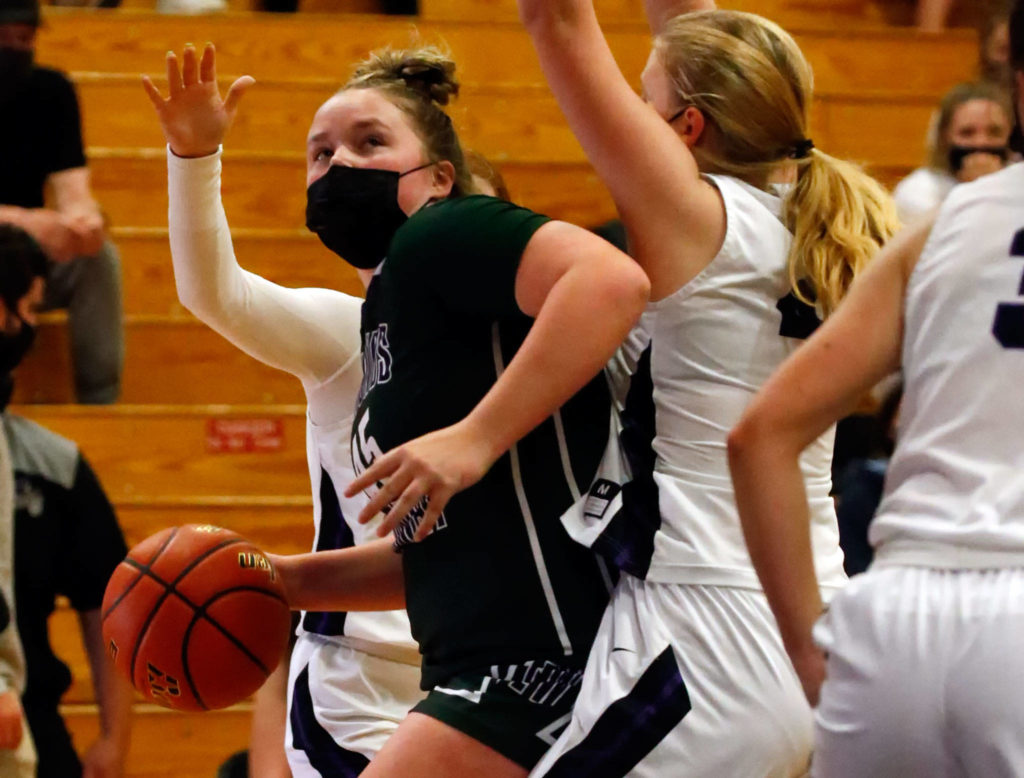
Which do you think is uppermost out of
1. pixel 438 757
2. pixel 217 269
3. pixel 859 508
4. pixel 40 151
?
pixel 217 269

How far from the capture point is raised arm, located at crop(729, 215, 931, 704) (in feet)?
5.06

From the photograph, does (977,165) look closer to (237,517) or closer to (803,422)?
(237,517)

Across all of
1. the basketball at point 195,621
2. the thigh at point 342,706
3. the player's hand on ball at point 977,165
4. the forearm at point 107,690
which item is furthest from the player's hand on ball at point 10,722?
the player's hand on ball at point 977,165

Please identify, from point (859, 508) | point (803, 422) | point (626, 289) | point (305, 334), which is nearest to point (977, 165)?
point (859, 508)

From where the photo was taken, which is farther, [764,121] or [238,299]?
[238,299]

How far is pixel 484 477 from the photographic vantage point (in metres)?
1.93

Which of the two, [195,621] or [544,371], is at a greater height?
[544,371]

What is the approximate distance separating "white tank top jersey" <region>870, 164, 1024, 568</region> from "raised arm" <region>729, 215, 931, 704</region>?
3 cm

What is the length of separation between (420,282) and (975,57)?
17.4 feet

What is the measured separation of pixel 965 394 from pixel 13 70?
3.97m

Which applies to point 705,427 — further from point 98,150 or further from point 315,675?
point 98,150

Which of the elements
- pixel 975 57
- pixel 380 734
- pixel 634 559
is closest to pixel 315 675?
pixel 380 734

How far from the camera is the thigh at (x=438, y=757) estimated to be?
6.00 feet

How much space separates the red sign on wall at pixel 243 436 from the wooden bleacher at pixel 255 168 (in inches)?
0.6
